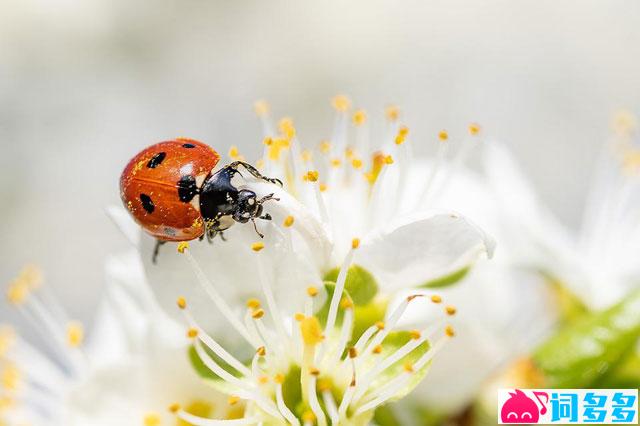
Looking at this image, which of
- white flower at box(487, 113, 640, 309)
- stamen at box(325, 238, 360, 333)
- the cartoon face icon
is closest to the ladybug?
stamen at box(325, 238, 360, 333)

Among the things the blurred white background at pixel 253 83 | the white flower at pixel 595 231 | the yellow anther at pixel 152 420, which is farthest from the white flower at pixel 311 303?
the blurred white background at pixel 253 83

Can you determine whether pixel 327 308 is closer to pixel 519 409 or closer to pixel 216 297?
pixel 216 297

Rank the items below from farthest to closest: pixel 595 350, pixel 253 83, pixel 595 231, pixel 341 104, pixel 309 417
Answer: pixel 253 83, pixel 595 231, pixel 341 104, pixel 595 350, pixel 309 417

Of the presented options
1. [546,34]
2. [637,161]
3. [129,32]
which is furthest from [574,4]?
[637,161]

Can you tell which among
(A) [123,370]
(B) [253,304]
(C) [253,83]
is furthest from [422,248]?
(C) [253,83]

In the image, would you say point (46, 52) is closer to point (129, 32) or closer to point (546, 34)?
point (129, 32)
